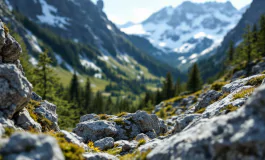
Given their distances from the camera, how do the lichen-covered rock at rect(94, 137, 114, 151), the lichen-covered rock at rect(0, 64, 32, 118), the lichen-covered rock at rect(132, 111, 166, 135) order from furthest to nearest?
the lichen-covered rock at rect(132, 111, 166, 135) < the lichen-covered rock at rect(94, 137, 114, 151) < the lichen-covered rock at rect(0, 64, 32, 118)

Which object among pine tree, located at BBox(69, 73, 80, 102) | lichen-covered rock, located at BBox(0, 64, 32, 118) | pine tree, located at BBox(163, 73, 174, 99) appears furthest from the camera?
pine tree, located at BBox(163, 73, 174, 99)

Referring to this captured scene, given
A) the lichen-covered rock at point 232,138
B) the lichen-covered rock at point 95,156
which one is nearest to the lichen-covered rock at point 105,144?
the lichen-covered rock at point 95,156

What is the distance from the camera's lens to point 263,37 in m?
67.3

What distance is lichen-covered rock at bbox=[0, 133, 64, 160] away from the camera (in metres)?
8.48

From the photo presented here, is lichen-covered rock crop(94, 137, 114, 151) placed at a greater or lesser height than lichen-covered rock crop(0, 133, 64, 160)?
greater

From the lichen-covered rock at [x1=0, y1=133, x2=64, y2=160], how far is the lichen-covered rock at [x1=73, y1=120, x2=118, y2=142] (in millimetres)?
15998

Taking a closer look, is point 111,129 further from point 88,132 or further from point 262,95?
point 262,95

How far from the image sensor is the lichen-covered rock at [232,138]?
26.6ft

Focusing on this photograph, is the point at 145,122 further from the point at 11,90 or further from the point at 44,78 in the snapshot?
the point at 44,78

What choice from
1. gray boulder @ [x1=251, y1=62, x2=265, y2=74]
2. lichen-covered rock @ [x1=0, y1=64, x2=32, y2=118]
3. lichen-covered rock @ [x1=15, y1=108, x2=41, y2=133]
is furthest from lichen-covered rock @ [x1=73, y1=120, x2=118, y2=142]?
gray boulder @ [x1=251, y1=62, x2=265, y2=74]

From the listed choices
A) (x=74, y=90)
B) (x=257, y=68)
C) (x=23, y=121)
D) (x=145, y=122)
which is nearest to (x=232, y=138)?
(x=23, y=121)

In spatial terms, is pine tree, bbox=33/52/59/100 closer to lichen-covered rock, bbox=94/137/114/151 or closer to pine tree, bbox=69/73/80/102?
lichen-covered rock, bbox=94/137/114/151

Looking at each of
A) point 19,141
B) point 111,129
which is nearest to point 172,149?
point 19,141

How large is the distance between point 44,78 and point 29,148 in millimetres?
37058
